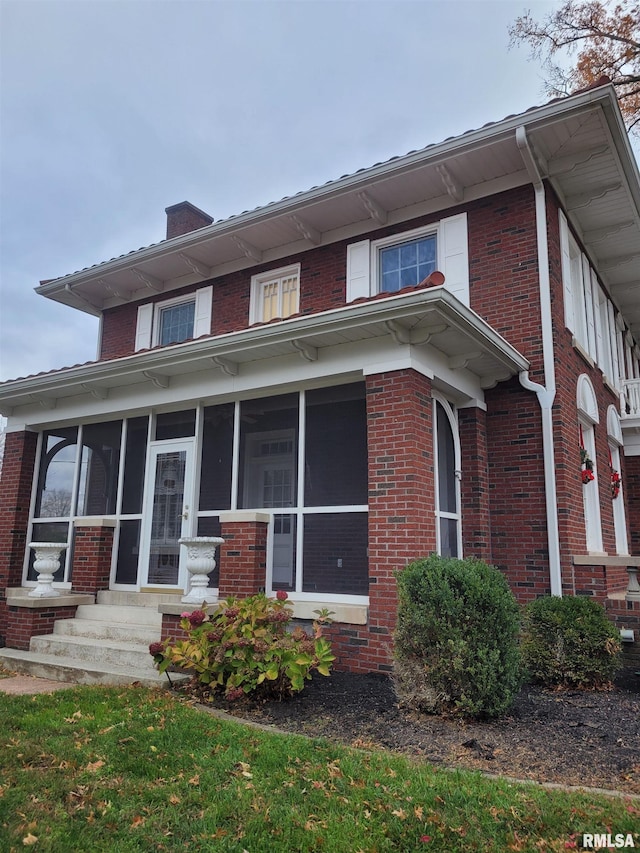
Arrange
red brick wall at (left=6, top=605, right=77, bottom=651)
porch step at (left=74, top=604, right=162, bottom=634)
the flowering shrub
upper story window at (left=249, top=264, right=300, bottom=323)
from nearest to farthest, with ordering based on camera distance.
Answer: the flowering shrub, porch step at (left=74, top=604, right=162, bottom=634), red brick wall at (left=6, top=605, right=77, bottom=651), upper story window at (left=249, top=264, right=300, bottom=323)

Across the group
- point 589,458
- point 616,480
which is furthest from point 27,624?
point 616,480

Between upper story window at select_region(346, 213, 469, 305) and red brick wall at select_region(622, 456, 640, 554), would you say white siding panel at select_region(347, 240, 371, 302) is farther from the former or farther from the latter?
red brick wall at select_region(622, 456, 640, 554)

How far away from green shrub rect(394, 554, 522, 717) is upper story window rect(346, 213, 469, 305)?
4.62 meters

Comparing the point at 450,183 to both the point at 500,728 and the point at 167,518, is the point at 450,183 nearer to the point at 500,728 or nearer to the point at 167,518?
the point at 167,518

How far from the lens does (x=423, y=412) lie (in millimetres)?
6535

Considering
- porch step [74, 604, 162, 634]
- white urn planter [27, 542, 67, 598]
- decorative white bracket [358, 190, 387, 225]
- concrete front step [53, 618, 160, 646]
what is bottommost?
concrete front step [53, 618, 160, 646]

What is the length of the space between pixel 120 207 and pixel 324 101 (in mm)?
37518

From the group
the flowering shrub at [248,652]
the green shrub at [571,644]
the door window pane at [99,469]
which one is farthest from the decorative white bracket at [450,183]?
the flowering shrub at [248,652]

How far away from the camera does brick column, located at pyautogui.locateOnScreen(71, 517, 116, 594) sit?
8.27m

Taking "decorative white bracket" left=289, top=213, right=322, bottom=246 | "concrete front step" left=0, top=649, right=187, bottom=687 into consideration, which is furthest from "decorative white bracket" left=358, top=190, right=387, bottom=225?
"concrete front step" left=0, top=649, right=187, bottom=687

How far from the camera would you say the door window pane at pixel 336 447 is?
682 centimetres

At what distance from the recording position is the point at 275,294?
1041 cm

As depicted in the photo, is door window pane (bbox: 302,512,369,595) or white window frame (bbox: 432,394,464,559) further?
white window frame (bbox: 432,394,464,559)

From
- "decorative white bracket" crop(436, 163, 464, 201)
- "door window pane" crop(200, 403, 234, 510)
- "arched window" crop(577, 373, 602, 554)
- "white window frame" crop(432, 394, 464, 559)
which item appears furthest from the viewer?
"arched window" crop(577, 373, 602, 554)
